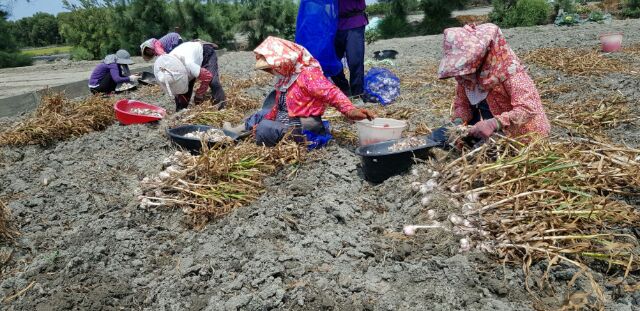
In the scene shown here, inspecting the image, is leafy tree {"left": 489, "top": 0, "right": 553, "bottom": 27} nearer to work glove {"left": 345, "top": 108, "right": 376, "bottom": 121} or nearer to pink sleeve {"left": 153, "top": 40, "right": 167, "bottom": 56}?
pink sleeve {"left": 153, "top": 40, "right": 167, "bottom": 56}

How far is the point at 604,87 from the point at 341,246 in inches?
155

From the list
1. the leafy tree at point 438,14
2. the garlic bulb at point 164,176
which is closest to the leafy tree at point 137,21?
the leafy tree at point 438,14

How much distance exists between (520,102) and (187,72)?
10.1 ft

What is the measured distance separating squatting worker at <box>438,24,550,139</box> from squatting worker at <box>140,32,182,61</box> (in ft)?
10.6

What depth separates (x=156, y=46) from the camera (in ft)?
15.7

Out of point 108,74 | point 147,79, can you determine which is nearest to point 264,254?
point 108,74

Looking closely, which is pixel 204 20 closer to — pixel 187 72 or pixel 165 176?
pixel 187 72

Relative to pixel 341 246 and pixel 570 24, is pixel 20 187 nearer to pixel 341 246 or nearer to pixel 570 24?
pixel 341 246

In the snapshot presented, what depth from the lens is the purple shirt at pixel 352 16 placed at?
476 centimetres

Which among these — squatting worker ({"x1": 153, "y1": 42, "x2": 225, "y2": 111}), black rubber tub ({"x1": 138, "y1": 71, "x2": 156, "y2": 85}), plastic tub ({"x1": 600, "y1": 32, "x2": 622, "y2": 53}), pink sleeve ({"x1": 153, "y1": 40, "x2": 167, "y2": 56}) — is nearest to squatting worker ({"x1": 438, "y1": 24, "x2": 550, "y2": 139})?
squatting worker ({"x1": 153, "y1": 42, "x2": 225, "y2": 111})

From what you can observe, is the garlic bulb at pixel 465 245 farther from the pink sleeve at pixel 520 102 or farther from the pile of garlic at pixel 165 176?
the pile of garlic at pixel 165 176

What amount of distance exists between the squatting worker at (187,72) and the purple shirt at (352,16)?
1.45m

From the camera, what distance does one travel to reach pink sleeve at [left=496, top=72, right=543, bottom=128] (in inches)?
100.0

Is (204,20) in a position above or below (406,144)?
above
